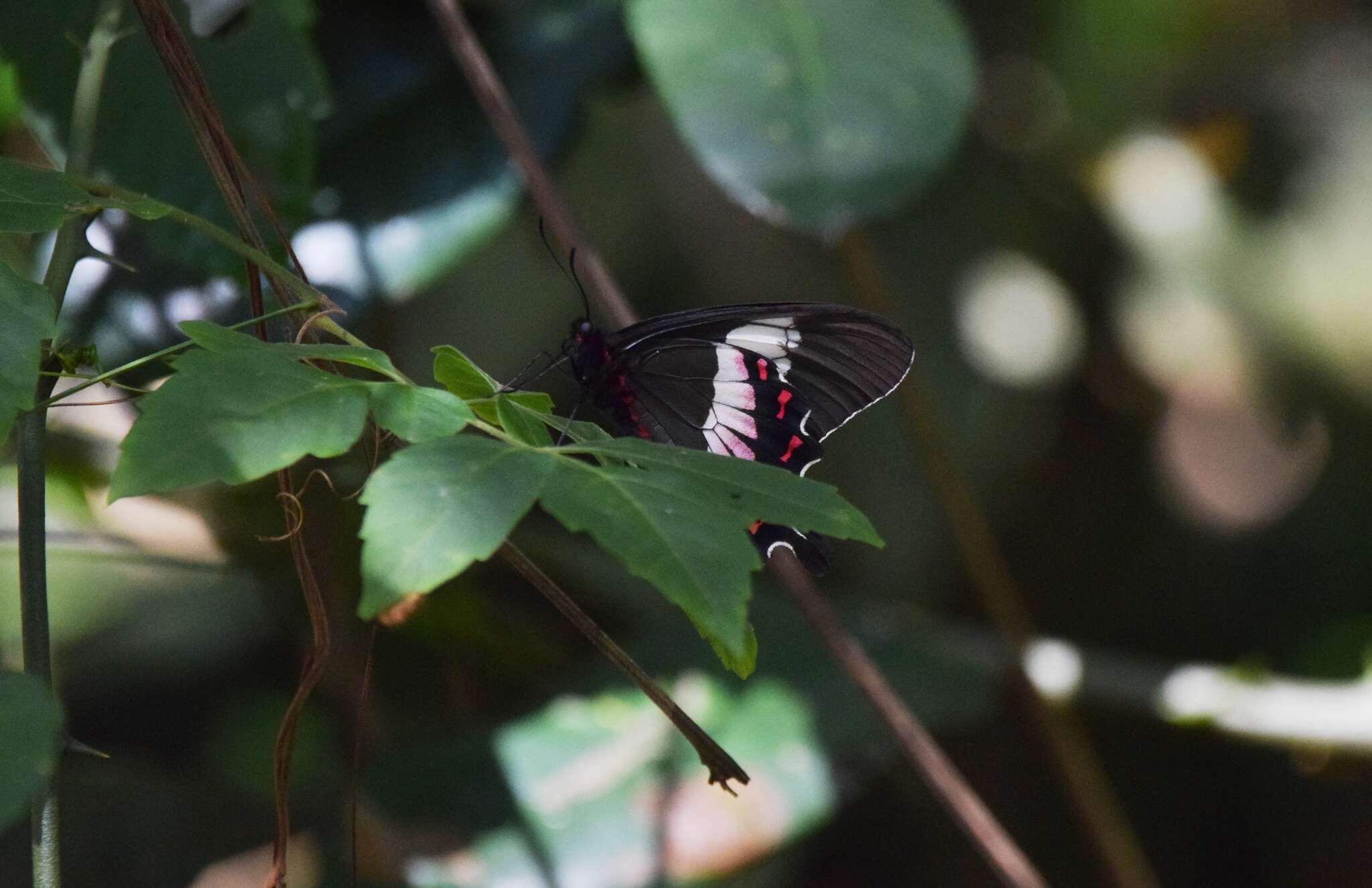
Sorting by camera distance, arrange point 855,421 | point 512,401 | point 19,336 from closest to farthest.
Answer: point 19,336
point 512,401
point 855,421

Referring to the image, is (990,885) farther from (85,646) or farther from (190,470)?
(190,470)

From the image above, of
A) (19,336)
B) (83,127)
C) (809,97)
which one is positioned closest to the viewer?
(19,336)

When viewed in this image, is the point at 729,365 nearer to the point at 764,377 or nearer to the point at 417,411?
the point at 764,377

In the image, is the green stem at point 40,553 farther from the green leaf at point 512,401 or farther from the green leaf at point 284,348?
the green leaf at point 512,401

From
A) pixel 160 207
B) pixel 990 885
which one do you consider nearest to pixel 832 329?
pixel 160 207

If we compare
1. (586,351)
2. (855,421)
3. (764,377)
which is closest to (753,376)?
(764,377)

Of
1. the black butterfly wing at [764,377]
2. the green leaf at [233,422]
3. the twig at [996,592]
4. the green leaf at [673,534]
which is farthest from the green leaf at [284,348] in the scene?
the twig at [996,592]

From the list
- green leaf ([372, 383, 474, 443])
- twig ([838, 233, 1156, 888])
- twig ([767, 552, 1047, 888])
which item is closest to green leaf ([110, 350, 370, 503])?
green leaf ([372, 383, 474, 443])
